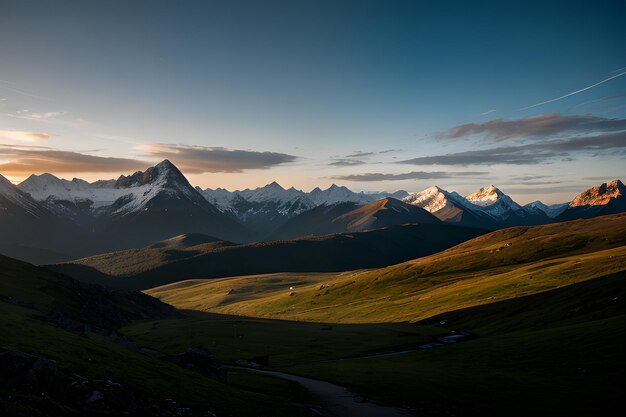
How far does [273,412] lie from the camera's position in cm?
4206

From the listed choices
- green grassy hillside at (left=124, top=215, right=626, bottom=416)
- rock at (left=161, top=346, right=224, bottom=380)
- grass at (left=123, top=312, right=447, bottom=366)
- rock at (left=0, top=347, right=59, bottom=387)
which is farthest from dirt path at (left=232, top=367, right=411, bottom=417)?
grass at (left=123, top=312, right=447, bottom=366)

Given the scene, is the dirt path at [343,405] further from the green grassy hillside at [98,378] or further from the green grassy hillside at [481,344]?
the green grassy hillside at [98,378]

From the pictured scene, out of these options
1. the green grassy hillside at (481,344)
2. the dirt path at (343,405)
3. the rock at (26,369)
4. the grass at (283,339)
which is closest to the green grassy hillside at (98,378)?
the rock at (26,369)

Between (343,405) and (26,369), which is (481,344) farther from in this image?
(26,369)

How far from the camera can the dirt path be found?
47.8 metres

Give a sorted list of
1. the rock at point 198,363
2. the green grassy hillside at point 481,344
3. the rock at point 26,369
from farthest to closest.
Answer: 1. the rock at point 198,363
2. the green grassy hillside at point 481,344
3. the rock at point 26,369

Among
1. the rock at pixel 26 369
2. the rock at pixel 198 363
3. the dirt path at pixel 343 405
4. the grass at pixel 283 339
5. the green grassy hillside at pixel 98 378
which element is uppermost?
the rock at pixel 26 369

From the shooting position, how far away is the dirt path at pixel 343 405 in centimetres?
4781

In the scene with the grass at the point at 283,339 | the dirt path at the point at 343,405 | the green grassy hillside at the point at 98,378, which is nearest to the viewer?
the green grassy hillside at the point at 98,378

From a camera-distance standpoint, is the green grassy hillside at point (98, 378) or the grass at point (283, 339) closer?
the green grassy hillside at point (98, 378)

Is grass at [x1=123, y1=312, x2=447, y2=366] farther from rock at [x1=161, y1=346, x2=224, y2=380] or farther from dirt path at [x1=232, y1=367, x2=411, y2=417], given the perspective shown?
rock at [x1=161, y1=346, x2=224, y2=380]

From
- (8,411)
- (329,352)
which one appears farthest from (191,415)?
(329,352)

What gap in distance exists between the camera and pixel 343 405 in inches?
1989

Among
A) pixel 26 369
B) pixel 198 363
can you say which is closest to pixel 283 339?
pixel 198 363
